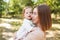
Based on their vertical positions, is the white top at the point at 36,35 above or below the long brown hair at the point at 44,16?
below

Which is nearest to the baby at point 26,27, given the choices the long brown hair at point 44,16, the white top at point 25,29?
the white top at point 25,29

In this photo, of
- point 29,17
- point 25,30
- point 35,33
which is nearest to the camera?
point 35,33

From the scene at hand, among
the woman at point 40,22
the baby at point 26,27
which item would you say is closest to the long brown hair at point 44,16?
the woman at point 40,22

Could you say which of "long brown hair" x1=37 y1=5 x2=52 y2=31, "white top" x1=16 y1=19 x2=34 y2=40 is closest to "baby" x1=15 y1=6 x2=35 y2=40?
"white top" x1=16 y1=19 x2=34 y2=40

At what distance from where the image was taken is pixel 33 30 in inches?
57.5

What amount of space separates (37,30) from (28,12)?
1.02ft

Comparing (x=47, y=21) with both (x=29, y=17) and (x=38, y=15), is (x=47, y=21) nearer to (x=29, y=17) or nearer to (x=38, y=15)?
(x=38, y=15)

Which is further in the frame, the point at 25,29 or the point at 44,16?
the point at 25,29

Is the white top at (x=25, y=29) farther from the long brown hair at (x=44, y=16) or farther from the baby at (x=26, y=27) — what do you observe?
the long brown hair at (x=44, y=16)

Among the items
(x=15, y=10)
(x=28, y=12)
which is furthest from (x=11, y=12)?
(x=28, y=12)

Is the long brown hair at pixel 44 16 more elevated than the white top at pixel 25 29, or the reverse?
the long brown hair at pixel 44 16

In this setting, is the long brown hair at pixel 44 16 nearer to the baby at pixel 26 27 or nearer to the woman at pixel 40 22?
the woman at pixel 40 22

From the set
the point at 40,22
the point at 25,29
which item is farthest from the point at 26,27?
the point at 40,22

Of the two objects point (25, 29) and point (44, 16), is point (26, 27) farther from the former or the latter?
point (44, 16)
